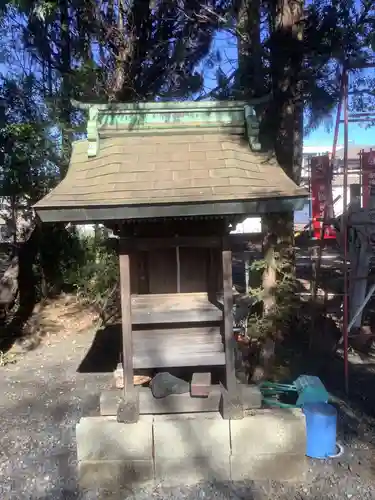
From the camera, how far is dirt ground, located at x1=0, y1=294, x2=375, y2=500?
3863 millimetres

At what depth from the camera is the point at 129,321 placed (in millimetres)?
4227

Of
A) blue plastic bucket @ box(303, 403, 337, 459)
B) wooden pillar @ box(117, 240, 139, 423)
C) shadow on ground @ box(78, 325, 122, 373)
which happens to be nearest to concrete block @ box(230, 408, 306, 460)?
blue plastic bucket @ box(303, 403, 337, 459)

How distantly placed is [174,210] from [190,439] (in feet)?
5.98

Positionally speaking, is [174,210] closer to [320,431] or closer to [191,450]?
[191,450]

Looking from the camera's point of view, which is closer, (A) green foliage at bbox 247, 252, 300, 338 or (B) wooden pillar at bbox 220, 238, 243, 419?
(B) wooden pillar at bbox 220, 238, 243, 419

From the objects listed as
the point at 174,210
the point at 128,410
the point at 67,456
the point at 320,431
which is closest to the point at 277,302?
the point at 320,431

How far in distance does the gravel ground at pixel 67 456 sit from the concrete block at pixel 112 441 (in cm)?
27

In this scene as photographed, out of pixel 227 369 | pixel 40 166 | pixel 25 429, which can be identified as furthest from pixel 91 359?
pixel 227 369

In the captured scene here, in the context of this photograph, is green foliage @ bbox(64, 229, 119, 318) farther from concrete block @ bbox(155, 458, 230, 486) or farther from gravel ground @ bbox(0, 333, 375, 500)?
concrete block @ bbox(155, 458, 230, 486)

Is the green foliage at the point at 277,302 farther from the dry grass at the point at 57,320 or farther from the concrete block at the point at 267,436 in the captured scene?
the dry grass at the point at 57,320

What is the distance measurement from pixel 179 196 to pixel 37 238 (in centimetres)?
758

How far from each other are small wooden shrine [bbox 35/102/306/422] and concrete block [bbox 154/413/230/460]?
17 centimetres

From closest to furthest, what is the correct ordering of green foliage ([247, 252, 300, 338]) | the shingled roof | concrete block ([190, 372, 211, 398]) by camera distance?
the shingled roof
concrete block ([190, 372, 211, 398])
green foliage ([247, 252, 300, 338])

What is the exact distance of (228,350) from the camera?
14.0 ft
